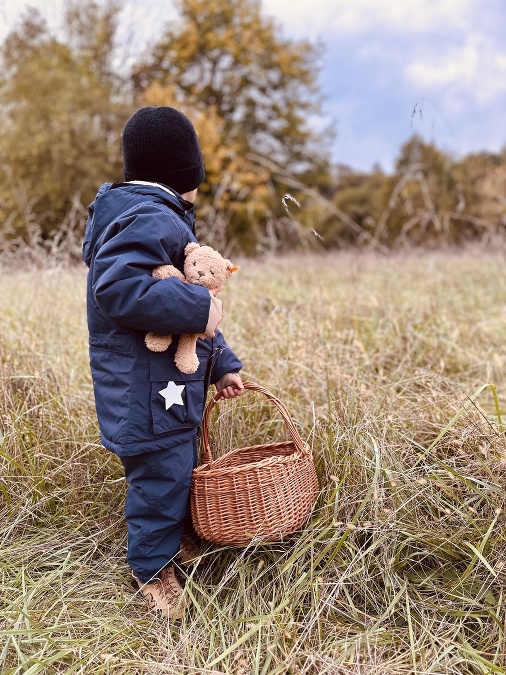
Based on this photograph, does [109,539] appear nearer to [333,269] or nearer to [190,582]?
[190,582]

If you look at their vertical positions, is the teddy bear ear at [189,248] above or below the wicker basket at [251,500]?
above

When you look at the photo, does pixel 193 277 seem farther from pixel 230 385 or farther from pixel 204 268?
pixel 230 385

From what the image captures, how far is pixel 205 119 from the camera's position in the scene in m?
12.5

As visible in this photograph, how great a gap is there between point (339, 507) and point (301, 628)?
0.38 m

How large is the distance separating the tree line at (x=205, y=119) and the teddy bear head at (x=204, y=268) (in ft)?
17.4

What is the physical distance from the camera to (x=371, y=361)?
111 inches

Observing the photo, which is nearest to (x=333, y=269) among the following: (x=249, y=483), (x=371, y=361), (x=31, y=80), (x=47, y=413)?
(x=371, y=361)

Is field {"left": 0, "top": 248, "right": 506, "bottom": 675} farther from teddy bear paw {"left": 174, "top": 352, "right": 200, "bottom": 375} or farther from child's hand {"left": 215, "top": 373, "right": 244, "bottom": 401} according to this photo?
teddy bear paw {"left": 174, "top": 352, "right": 200, "bottom": 375}

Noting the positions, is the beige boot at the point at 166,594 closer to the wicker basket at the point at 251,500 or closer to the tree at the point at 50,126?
the wicker basket at the point at 251,500

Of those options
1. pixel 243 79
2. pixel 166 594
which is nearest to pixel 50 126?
pixel 243 79

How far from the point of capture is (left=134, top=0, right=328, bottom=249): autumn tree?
14516mm

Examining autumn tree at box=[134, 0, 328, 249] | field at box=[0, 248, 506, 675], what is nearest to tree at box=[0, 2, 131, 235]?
autumn tree at box=[134, 0, 328, 249]

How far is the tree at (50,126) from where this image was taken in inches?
410

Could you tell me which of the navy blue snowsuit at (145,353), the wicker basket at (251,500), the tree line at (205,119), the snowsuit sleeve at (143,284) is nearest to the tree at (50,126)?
the tree line at (205,119)
